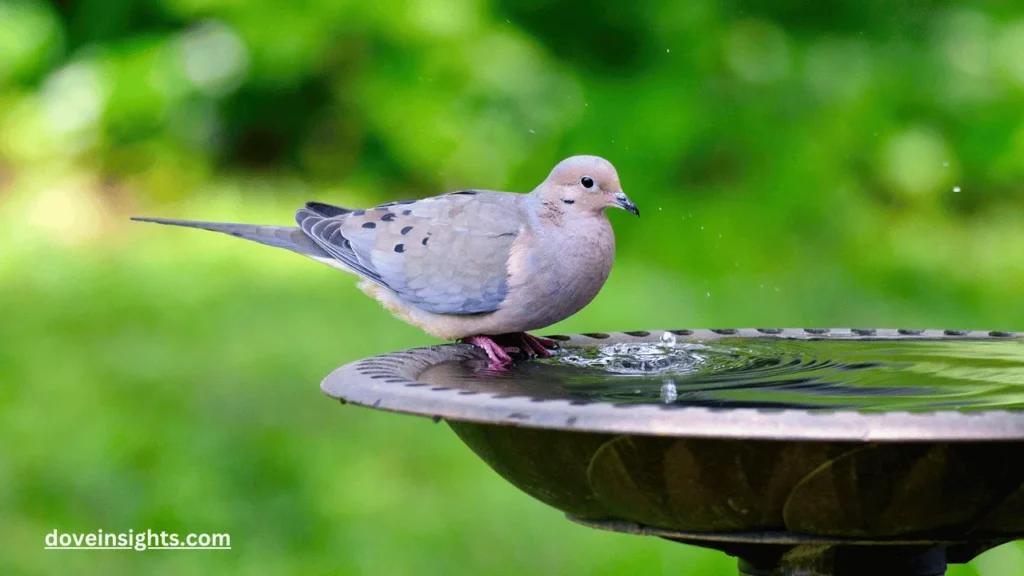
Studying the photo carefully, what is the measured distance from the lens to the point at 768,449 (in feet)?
5.48

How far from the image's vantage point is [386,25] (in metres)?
7.51

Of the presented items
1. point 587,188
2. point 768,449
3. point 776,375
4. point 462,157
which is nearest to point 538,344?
point 587,188

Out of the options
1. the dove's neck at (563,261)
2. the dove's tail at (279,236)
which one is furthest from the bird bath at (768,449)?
the dove's tail at (279,236)

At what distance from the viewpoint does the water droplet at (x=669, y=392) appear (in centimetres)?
200

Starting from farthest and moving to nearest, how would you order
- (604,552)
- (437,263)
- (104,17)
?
(104,17) < (604,552) < (437,263)

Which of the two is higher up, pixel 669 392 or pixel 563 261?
pixel 563 261

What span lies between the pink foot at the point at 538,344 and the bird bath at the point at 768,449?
34 cm

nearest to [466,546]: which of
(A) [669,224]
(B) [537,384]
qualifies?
(B) [537,384]

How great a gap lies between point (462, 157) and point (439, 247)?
15.5 feet

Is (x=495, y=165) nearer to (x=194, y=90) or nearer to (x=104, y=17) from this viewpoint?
(x=194, y=90)

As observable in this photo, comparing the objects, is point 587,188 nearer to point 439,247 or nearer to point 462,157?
point 439,247

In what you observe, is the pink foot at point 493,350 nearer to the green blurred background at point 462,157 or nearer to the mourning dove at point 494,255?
the mourning dove at point 494,255

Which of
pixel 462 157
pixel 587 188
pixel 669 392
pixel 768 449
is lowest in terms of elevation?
pixel 768 449

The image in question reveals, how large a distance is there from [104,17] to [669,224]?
3.93 meters
